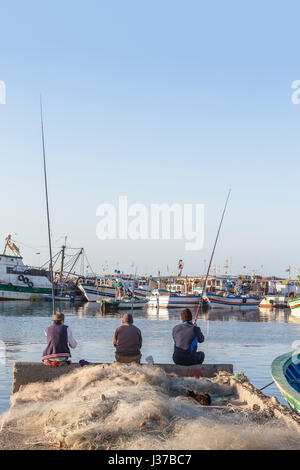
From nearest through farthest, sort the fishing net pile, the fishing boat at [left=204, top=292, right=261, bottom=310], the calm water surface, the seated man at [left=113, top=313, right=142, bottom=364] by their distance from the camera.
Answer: the fishing net pile, the seated man at [left=113, top=313, right=142, bottom=364], the calm water surface, the fishing boat at [left=204, top=292, right=261, bottom=310]

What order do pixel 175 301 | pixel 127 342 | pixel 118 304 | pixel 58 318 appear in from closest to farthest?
pixel 58 318 → pixel 127 342 → pixel 118 304 → pixel 175 301

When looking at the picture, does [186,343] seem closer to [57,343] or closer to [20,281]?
[57,343]

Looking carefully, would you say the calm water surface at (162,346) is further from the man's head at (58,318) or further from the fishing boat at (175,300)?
the fishing boat at (175,300)

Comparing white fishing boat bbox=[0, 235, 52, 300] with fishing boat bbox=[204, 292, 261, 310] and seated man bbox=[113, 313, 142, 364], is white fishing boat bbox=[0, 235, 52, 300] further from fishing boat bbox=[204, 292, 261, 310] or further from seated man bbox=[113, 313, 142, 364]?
seated man bbox=[113, 313, 142, 364]

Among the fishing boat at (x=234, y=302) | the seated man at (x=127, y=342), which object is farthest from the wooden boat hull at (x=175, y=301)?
the seated man at (x=127, y=342)

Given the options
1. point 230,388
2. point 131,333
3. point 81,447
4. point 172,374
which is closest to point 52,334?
point 131,333

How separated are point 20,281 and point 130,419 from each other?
9635 centimetres

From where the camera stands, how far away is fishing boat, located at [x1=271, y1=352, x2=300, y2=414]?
1041 cm

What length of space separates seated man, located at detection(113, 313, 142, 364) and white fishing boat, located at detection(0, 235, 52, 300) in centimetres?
8906

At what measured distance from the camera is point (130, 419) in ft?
21.1

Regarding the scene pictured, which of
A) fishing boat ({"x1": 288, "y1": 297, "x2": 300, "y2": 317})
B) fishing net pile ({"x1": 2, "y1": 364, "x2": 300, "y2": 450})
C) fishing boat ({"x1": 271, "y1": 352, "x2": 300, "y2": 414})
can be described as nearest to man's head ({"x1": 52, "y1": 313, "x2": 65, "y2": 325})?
fishing net pile ({"x1": 2, "y1": 364, "x2": 300, "y2": 450})

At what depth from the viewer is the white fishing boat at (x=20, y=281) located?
3856 inches

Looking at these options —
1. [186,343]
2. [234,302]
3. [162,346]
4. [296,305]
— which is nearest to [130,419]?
[186,343]
